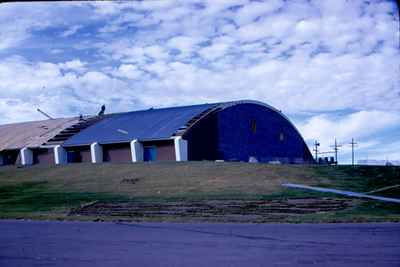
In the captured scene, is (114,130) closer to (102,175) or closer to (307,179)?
(102,175)

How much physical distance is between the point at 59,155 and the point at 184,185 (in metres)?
29.3

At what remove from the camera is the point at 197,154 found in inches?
2212

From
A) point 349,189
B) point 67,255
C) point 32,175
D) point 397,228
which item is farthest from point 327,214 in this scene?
point 32,175

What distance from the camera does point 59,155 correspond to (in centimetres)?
6134

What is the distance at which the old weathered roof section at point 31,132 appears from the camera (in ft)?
215

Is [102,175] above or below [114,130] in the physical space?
below

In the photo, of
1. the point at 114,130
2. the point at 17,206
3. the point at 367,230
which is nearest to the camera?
the point at 367,230

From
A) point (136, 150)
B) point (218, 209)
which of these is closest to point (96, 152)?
point (136, 150)

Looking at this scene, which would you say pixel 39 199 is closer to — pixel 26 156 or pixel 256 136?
pixel 26 156

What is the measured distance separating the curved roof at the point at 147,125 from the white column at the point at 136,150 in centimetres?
69

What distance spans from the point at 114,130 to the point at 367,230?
46.7 meters

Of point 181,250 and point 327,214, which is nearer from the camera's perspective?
point 181,250

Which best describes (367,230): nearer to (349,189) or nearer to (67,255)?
(67,255)

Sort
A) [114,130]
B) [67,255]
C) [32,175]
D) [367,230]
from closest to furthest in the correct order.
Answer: [67,255] → [367,230] → [32,175] → [114,130]
